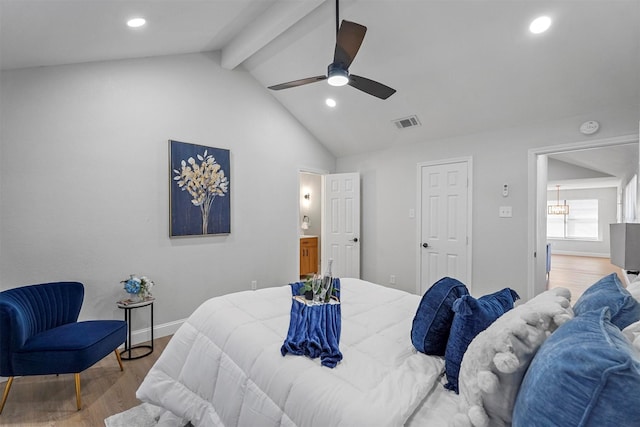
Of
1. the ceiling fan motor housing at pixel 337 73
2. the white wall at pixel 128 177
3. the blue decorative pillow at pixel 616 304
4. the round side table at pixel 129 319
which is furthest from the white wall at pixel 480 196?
the round side table at pixel 129 319

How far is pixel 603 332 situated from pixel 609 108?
349cm

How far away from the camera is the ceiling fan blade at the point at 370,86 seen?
2.43m

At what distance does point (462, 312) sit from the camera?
47.5 inches

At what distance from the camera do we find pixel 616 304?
102cm

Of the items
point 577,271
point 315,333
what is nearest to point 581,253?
point 577,271

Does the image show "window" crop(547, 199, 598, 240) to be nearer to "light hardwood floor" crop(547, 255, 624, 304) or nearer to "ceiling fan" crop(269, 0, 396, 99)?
"light hardwood floor" crop(547, 255, 624, 304)

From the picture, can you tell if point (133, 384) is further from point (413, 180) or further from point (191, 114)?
point (413, 180)

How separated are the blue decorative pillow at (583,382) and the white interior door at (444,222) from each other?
3.41 meters

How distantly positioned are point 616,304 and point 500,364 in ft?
1.82

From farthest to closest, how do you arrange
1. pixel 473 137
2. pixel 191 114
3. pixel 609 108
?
pixel 473 137, pixel 191 114, pixel 609 108

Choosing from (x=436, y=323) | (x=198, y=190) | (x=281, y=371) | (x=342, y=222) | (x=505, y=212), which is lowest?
(x=281, y=371)

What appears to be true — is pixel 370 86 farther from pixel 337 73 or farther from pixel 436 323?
pixel 436 323

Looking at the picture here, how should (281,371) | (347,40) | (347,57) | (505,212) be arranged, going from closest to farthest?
(281,371) < (347,40) < (347,57) < (505,212)

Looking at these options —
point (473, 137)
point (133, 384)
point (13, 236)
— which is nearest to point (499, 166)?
point (473, 137)
